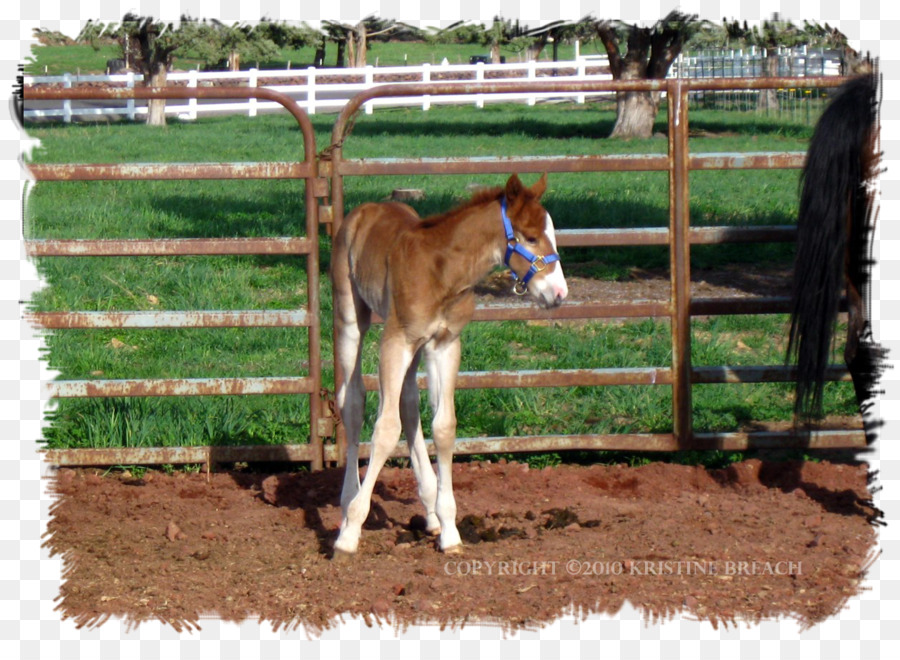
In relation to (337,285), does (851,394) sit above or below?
below

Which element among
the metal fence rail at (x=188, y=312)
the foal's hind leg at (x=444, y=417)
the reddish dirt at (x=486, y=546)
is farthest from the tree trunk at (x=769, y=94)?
the foal's hind leg at (x=444, y=417)

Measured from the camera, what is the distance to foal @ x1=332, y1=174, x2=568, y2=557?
3955mm

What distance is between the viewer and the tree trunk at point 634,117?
20031mm

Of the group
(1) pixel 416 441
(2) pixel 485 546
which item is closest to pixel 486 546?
(2) pixel 485 546

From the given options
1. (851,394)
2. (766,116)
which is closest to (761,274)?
(851,394)

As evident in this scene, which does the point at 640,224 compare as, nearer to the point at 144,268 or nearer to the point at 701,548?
the point at 144,268

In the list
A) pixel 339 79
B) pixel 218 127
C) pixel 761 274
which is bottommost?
pixel 761 274

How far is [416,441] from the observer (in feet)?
14.7

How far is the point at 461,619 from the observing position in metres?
3.74

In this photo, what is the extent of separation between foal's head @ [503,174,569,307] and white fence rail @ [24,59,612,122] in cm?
2154

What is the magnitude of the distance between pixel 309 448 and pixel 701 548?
2.24 m

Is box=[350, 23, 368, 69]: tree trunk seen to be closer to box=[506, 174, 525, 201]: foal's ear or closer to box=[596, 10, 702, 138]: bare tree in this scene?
box=[596, 10, 702, 138]: bare tree

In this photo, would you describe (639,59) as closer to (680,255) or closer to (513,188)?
(680,255)

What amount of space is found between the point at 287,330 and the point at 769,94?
778 inches
